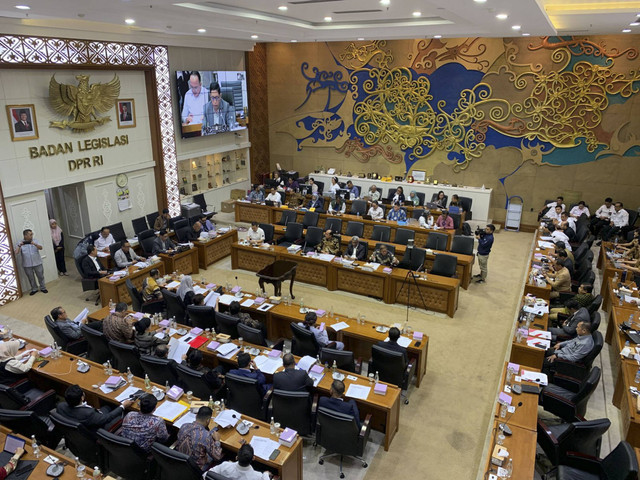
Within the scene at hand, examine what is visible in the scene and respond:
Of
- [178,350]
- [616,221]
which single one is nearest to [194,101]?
[178,350]

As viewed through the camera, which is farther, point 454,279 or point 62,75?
point 62,75

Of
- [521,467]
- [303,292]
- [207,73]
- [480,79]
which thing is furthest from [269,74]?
[521,467]

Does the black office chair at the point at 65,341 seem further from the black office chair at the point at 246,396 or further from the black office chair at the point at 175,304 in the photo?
the black office chair at the point at 246,396

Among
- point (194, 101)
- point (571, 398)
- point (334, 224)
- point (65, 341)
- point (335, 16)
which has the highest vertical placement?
point (335, 16)

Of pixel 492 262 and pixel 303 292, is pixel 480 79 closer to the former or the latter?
pixel 492 262

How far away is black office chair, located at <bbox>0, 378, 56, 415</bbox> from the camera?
237 inches

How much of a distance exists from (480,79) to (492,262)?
20.1ft

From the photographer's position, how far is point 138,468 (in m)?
5.19

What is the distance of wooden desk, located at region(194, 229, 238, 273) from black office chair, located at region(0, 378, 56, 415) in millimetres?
5816

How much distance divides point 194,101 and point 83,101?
4.02 meters

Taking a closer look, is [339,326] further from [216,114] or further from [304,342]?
[216,114]

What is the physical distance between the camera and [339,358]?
6.73 metres

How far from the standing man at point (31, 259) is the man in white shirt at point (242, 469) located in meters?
8.26

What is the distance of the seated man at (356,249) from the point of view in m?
11.1
